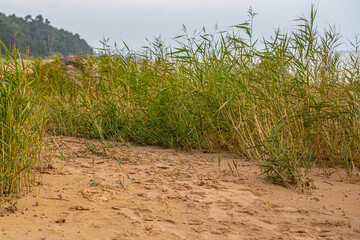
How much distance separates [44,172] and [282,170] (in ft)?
6.70

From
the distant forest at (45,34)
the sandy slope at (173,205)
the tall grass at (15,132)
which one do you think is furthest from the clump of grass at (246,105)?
the distant forest at (45,34)

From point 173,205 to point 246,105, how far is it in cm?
152

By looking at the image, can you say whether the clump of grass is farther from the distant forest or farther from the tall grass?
the distant forest

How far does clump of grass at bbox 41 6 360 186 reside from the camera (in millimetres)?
3572

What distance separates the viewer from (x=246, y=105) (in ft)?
Result: 12.2

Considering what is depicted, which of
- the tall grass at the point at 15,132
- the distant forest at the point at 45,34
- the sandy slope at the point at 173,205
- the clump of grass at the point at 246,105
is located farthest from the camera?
the distant forest at the point at 45,34

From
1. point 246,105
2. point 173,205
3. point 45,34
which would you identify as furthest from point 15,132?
point 45,34

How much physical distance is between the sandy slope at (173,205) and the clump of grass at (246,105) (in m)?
0.32

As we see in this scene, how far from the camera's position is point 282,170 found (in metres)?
3.10

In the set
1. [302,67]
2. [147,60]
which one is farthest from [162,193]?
[147,60]

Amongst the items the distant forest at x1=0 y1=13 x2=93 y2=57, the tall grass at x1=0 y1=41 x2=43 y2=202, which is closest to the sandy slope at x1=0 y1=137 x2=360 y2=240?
the tall grass at x1=0 y1=41 x2=43 y2=202

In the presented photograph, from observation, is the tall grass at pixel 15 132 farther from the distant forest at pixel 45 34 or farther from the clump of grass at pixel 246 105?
the distant forest at pixel 45 34

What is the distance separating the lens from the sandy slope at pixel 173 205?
2.19 meters

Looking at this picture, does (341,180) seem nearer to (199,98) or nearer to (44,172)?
(199,98)
